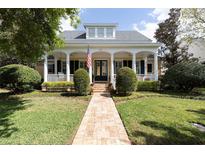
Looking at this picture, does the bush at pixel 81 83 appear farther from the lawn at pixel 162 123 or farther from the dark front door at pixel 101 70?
the dark front door at pixel 101 70

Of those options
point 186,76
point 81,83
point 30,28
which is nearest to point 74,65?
point 81,83

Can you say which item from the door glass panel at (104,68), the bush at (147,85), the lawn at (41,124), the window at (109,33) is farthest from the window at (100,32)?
the lawn at (41,124)

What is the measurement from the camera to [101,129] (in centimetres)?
744

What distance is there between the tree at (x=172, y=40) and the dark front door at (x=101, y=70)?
32.1 feet

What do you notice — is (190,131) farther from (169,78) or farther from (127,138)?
(169,78)

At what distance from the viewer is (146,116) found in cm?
912

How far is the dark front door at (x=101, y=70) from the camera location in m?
22.1

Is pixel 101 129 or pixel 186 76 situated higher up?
pixel 186 76

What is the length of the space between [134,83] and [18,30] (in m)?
8.39

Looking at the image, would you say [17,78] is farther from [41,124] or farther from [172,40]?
[172,40]

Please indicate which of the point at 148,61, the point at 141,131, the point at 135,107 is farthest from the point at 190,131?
the point at 148,61

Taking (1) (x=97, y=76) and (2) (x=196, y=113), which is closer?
(2) (x=196, y=113)

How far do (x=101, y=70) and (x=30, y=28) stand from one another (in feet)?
42.9

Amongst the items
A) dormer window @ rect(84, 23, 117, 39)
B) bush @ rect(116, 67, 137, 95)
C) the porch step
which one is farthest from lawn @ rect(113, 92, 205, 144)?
dormer window @ rect(84, 23, 117, 39)
